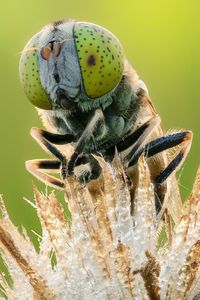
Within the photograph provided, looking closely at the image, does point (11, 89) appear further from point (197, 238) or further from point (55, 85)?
point (197, 238)

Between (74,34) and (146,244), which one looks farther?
(74,34)

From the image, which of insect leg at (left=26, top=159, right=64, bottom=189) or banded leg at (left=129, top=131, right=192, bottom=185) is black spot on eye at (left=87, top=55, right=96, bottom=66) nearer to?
banded leg at (left=129, top=131, right=192, bottom=185)

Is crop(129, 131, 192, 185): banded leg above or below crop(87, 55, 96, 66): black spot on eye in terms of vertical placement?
below

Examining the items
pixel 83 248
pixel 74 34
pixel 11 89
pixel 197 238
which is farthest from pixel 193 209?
pixel 11 89

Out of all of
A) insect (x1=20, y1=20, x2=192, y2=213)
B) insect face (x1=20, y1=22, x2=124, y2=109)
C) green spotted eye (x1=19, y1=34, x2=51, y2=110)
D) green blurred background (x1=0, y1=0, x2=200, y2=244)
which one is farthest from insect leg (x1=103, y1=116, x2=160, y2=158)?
green blurred background (x1=0, y1=0, x2=200, y2=244)

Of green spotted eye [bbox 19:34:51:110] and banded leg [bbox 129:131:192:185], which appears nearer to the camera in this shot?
green spotted eye [bbox 19:34:51:110]

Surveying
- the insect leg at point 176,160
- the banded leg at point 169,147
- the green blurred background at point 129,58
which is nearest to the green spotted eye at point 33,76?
the banded leg at point 169,147
